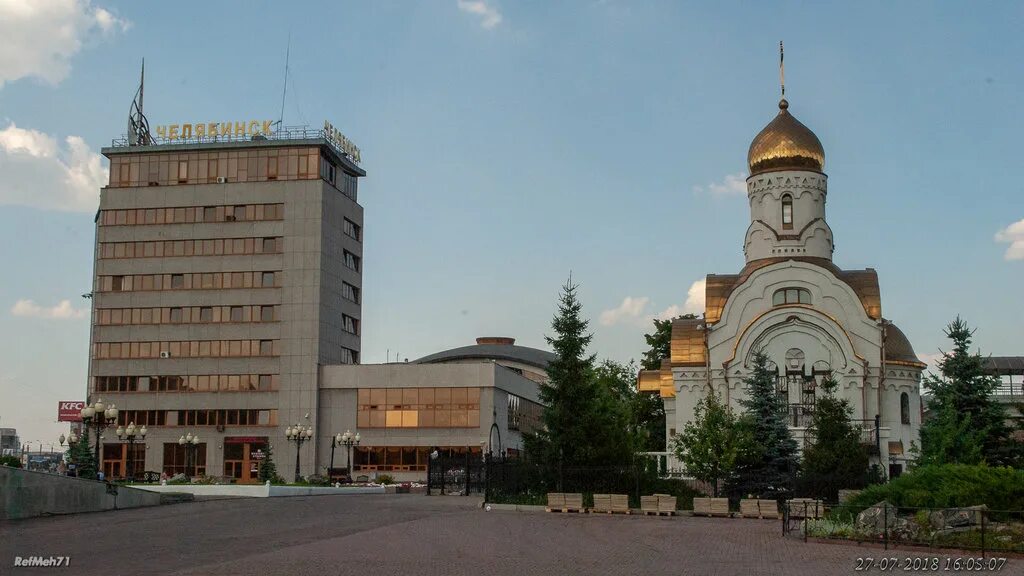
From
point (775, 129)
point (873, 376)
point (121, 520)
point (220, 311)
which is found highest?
point (775, 129)

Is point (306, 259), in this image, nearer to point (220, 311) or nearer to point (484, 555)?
point (220, 311)

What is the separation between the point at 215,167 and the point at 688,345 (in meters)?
37.2

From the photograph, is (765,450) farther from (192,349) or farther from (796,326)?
(192,349)

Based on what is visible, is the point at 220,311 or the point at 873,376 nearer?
the point at 873,376

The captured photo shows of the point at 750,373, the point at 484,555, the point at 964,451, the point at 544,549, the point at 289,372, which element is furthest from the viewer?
the point at 289,372

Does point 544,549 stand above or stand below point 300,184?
below

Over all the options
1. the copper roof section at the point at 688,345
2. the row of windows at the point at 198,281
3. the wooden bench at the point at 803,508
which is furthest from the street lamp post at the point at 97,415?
the row of windows at the point at 198,281

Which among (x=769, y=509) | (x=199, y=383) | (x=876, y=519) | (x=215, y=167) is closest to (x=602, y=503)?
(x=769, y=509)

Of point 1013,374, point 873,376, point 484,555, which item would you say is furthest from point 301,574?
point 1013,374

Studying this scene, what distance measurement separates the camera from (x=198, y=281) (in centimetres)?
7275

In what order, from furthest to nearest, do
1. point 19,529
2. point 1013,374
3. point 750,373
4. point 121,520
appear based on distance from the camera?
point 1013,374 → point 750,373 → point 121,520 → point 19,529

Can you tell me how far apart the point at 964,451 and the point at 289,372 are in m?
46.1

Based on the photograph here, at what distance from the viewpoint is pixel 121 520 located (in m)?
27.8

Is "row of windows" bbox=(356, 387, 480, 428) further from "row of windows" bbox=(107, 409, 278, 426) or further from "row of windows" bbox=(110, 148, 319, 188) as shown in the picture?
"row of windows" bbox=(110, 148, 319, 188)
